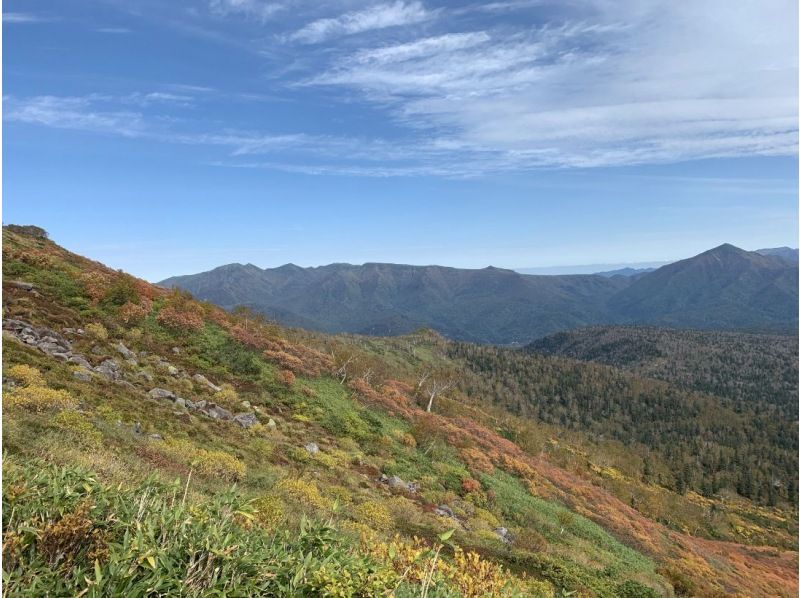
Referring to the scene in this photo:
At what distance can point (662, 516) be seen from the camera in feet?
208

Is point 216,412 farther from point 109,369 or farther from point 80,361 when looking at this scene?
point 80,361

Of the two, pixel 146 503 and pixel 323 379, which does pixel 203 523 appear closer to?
pixel 146 503

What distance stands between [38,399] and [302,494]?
8.71 m

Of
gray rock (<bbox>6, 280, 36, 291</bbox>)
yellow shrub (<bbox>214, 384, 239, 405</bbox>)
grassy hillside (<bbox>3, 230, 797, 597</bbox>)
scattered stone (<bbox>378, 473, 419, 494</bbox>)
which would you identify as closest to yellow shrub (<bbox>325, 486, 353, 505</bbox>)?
grassy hillside (<bbox>3, 230, 797, 597</bbox>)

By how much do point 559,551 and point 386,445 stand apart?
11.1m

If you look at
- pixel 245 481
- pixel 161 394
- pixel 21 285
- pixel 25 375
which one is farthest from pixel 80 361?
pixel 245 481

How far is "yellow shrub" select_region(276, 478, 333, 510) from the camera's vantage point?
14.5 m

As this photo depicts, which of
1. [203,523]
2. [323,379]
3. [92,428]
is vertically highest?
[203,523]

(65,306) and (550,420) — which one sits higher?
(65,306)

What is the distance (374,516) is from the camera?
15.5 metres

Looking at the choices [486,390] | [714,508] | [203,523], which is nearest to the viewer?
[203,523]

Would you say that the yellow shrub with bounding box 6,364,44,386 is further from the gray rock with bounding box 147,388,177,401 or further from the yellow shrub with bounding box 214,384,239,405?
the yellow shrub with bounding box 214,384,239,405

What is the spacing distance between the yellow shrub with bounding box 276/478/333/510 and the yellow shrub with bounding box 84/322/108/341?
1444 centimetres

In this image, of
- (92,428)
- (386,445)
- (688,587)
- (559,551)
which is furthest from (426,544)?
(688,587)
